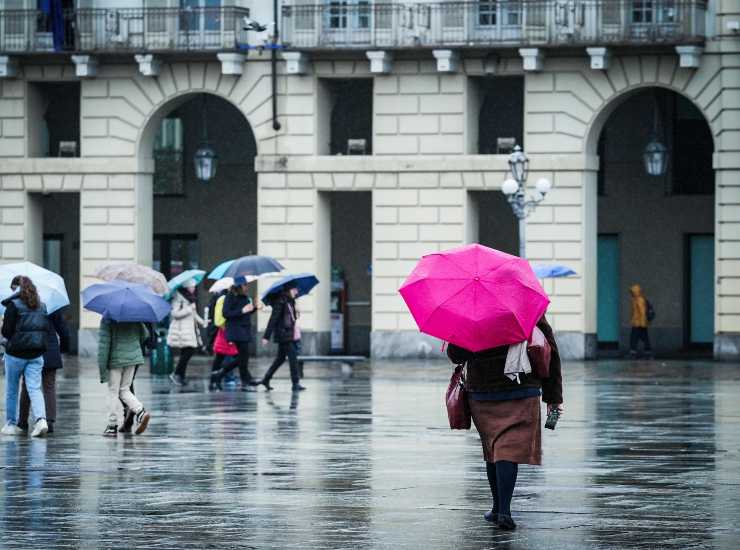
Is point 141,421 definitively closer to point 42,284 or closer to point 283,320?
point 42,284

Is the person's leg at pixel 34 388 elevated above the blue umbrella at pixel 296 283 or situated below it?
below

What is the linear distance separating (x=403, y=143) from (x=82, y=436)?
21235 mm

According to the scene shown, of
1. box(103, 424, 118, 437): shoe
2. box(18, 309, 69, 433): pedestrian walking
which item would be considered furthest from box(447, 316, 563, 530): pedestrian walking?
box(18, 309, 69, 433): pedestrian walking

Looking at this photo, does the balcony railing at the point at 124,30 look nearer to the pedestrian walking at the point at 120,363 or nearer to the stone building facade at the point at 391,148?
the stone building facade at the point at 391,148

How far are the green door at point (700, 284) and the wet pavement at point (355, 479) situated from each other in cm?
1693

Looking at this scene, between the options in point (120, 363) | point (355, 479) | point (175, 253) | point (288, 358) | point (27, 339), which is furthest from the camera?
point (175, 253)

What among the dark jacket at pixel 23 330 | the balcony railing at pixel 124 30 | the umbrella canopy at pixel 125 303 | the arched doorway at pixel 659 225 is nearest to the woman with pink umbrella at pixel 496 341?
the umbrella canopy at pixel 125 303

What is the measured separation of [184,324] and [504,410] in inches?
703

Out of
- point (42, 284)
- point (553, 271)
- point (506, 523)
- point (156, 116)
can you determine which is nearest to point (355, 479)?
point (506, 523)

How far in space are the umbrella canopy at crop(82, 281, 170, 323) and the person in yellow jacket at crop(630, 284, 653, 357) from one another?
2262 centimetres

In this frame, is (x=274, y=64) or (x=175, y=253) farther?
(x=175, y=253)

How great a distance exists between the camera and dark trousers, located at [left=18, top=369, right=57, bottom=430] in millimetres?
20266

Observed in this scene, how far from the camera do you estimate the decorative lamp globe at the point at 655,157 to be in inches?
1576

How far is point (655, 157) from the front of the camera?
40031mm
